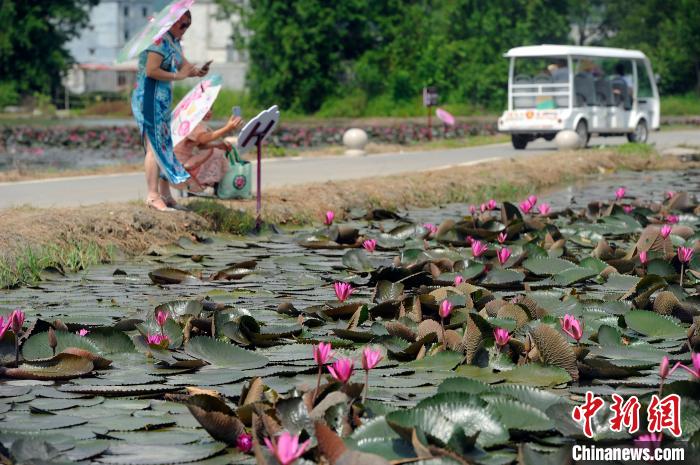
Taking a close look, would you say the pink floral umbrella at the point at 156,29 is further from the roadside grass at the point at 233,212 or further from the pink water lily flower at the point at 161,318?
the pink water lily flower at the point at 161,318

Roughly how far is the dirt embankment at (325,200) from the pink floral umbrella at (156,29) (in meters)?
1.15

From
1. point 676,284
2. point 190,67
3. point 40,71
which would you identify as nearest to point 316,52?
point 40,71

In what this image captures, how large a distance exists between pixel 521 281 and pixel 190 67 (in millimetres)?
3481

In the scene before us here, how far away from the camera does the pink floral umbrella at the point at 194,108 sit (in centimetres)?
951

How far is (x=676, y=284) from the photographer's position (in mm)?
6348

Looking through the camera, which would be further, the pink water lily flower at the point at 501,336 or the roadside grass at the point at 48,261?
the roadside grass at the point at 48,261

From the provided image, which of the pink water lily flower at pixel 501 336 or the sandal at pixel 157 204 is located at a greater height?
the pink water lily flower at pixel 501 336

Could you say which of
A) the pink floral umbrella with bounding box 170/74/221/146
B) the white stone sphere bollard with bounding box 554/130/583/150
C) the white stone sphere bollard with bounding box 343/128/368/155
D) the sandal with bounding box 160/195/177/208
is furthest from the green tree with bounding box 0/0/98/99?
the sandal with bounding box 160/195/177/208

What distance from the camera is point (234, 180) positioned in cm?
1040

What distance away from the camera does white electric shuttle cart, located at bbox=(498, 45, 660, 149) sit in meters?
23.7

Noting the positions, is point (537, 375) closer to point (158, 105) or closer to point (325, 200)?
point (158, 105)

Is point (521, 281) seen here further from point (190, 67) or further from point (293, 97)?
point (293, 97)

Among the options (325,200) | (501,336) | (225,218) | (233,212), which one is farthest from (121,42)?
(501,336)

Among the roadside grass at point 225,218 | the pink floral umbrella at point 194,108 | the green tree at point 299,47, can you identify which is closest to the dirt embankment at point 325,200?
the roadside grass at point 225,218
